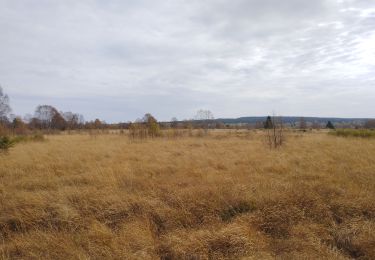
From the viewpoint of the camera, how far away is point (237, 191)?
16.5 feet

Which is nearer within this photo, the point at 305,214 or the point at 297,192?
the point at 305,214

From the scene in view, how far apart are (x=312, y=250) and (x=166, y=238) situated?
1823mm

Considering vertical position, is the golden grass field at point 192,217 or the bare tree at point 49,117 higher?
the bare tree at point 49,117

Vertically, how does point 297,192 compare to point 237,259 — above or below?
above

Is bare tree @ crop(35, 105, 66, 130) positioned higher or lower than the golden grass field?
higher

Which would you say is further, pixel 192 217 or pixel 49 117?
pixel 49 117

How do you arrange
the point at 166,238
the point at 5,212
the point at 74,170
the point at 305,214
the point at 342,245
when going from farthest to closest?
the point at 74,170 → the point at 5,212 → the point at 305,214 → the point at 166,238 → the point at 342,245

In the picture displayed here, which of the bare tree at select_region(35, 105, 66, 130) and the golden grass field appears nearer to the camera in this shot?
the golden grass field

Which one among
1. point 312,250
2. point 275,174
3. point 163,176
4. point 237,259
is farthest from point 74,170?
point 312,250

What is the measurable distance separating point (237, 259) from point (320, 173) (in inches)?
178

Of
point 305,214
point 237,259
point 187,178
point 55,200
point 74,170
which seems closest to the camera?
point 237,259

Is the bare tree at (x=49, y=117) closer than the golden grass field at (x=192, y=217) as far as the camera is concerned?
No

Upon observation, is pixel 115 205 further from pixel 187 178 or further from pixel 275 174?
pixel 275 174

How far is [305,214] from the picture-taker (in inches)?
163
